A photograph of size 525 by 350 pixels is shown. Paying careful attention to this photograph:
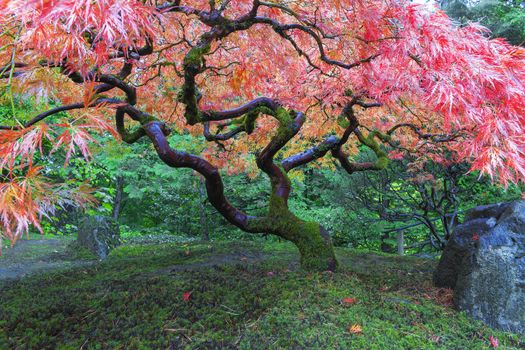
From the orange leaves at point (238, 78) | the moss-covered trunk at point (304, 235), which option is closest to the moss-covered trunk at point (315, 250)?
the moss-covered trunk at point (304, 235)

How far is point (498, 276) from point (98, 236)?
471 centimetres

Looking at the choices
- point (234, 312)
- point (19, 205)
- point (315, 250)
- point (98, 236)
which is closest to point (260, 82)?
point (315, 250)

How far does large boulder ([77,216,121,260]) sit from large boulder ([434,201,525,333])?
437 cm

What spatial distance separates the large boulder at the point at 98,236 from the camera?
196 inches

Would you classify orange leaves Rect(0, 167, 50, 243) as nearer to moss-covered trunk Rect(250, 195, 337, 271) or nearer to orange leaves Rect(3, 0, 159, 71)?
orange leaves Rect(3, 0, 159, 71)

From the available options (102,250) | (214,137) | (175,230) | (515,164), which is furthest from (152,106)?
(175,230)

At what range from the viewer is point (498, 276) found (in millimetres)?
2213

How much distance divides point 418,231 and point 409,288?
541 centimetres

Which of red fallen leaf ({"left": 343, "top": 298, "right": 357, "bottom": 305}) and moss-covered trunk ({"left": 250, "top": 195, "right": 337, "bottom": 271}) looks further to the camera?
moss-covered trunk ({"left": 250, "top": 195, "right": 337, "bottom": 271})

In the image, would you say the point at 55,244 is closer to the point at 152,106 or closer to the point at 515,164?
the point at 152,106

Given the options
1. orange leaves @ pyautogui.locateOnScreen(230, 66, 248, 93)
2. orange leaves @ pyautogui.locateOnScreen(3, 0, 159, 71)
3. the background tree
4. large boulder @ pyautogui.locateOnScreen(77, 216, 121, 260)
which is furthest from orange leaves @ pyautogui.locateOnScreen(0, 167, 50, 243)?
the background tree

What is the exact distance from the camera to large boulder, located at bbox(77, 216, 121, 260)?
16.3ft

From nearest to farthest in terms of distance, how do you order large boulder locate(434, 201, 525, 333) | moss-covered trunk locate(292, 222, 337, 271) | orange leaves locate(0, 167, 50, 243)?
orange leaves locate(0, 167, 50, 243), large boulder locate(434, 201, 525, 333), moss-covered trunk locate(292, 222, 337, 271)

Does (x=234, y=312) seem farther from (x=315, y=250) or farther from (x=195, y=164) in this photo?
(x=195, y=164)
